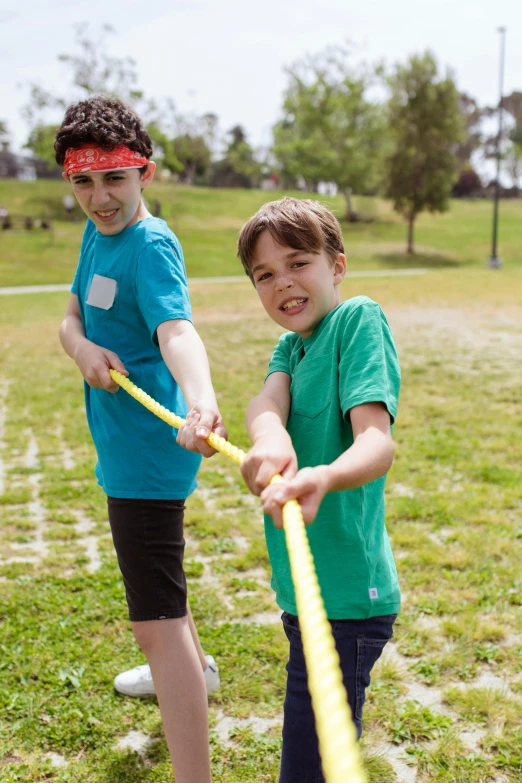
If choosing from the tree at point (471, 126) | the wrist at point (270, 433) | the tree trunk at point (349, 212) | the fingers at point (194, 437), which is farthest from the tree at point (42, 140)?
the tree at point (471, 126)

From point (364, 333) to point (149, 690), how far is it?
1824mm

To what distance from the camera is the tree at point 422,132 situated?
31.9 metres

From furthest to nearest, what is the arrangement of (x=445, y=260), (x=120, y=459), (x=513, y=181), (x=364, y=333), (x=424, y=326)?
(x=513, y=181) < (x=445, y=260) < (x=424, y=326) < (x=120, y=459) < (x=364, y=333)

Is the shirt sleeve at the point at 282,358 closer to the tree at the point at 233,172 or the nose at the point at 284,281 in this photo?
the nose at the point at 284,281

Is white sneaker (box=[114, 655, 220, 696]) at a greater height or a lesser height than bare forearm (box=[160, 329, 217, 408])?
lesser

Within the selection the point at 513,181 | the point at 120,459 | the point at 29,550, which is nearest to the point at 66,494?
the point at 29,550

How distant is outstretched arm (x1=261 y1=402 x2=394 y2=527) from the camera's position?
1.23m

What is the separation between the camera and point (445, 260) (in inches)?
1294

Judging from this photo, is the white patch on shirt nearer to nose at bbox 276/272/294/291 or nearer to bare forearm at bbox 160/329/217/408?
bare forearm at bbox 160/329/217/408

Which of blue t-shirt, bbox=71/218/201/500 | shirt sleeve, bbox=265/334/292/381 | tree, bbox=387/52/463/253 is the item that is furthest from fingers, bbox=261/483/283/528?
tree, bbox=387/52/463/253

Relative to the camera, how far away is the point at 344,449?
5.36 feet

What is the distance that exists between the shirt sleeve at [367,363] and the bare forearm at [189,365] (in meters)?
A: 0.35

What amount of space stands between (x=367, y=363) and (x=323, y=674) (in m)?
0.76

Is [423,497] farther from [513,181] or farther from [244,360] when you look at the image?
[513,181]
